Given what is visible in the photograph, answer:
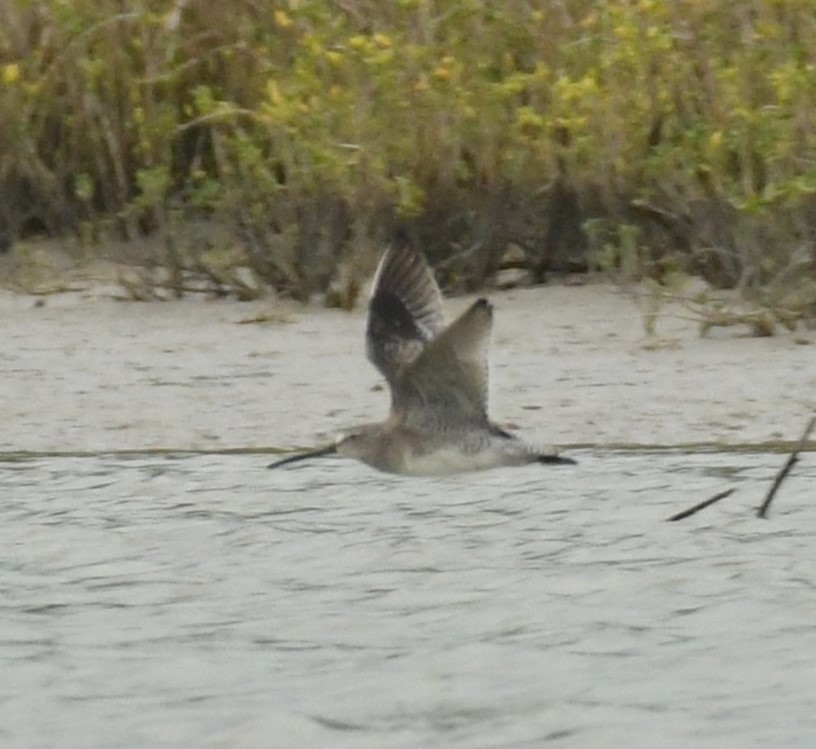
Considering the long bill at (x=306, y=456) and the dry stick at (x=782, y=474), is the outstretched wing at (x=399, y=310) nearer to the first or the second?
the long bill at (x=306, y=456)

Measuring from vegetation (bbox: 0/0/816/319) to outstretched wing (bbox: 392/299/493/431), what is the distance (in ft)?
7.14

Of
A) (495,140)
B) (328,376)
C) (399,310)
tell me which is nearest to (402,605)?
(399,310)

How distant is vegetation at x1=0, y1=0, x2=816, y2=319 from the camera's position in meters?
8.77

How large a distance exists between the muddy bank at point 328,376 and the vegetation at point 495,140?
0.74 feet

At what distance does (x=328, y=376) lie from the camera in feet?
27.2

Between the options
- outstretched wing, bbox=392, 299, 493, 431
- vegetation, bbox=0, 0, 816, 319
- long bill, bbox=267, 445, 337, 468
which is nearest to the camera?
outstretched wing, bbox=392, 299, 493, 431

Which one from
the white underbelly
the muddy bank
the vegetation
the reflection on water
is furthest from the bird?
the vegetation

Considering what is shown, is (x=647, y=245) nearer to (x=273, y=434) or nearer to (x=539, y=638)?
(x=273, y=434)

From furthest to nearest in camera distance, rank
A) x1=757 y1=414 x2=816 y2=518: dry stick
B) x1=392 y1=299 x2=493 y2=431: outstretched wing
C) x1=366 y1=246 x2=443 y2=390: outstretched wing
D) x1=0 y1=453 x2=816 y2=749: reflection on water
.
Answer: x1=366 y1=246 x2=443 y2=390: outstretched wing → x1=392 y1=299 x2=493 y2=431: outstretched wing → x1=757 y1=414 x2=816 y2=518: dry stick → x1=0 y1=453 x2=816 y2=749: reflection on water

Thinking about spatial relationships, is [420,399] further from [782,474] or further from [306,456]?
[782,474]

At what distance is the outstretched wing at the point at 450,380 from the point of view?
599cm

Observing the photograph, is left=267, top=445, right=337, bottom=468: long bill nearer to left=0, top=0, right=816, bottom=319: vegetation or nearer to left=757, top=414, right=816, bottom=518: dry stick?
left=757, top=414, right=816, bottom=518: dry stick

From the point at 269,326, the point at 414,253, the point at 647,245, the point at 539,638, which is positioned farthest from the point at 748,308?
the point at 539,638

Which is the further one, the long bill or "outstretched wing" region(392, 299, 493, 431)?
the long bill
